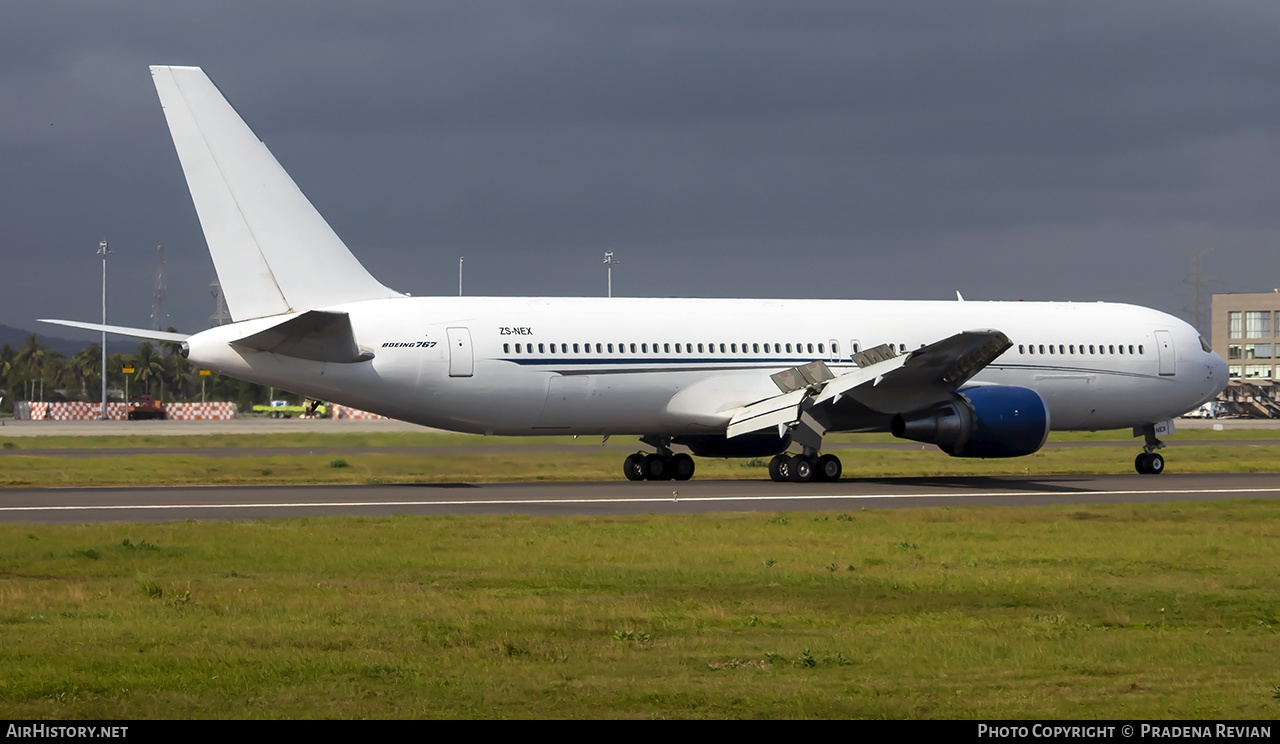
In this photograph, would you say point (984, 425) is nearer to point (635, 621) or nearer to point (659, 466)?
point (659, 466)

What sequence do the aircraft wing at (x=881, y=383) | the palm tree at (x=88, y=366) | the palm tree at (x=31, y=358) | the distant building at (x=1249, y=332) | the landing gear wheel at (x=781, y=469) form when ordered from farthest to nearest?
the palm tree at (x=31, y=358)
the palm tree at (x=88, y=366)
the distant building at (x=1249, y=332)
the landing gear wheel at (x=781, y=469)
the aircraft wing at (x=881, y=383)

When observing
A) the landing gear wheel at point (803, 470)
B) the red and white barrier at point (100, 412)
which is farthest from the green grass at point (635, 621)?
the red and white barrier at point (100, 412)

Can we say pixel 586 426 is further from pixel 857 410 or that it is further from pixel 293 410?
pixel 293 410

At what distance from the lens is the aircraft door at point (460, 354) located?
29.3m

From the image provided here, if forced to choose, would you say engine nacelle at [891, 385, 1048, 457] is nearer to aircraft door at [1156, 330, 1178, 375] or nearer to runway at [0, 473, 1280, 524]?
runway at [0, 473, 1280, 524]

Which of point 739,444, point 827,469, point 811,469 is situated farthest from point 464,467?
point 827,469

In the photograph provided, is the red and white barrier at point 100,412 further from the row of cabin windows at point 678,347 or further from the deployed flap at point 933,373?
the deployed flap at point 933,373

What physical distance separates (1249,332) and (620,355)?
131 meters

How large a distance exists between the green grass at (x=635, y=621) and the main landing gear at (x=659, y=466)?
1240 centimetres

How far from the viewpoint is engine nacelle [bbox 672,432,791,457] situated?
3275cm

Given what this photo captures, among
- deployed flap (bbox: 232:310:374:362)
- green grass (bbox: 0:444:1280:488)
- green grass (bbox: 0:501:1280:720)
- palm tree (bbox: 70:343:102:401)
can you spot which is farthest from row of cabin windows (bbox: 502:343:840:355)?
palm tree (bbox: 70:343:102:401)

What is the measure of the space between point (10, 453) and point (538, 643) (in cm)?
3735

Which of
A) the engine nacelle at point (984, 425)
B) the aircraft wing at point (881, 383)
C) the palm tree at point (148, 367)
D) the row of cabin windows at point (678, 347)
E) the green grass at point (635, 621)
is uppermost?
the palm tree at point (148, 367)

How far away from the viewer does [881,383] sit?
30484 mm
